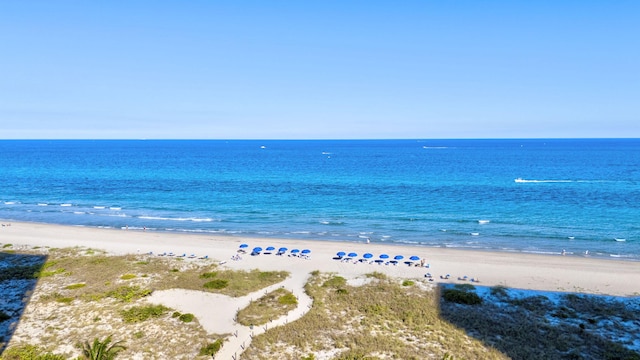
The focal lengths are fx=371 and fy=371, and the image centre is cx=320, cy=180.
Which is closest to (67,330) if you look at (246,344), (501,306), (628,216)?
(246,344)

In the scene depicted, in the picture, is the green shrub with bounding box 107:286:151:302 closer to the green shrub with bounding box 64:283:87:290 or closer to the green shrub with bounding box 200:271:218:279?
the green shrub with bounding box 64:283:87:290

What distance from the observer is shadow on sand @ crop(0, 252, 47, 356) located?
79.1ft

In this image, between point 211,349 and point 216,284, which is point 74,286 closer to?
point 216,284

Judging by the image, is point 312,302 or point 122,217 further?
point 122,217

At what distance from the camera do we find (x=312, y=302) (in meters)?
28.4

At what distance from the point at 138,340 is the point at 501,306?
25.1 m

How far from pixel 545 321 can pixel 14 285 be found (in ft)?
134

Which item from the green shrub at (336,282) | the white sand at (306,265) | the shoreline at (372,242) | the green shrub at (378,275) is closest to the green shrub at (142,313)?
the white sand at (306,265)

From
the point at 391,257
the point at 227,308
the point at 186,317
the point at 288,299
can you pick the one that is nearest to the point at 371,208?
the point at 391,257

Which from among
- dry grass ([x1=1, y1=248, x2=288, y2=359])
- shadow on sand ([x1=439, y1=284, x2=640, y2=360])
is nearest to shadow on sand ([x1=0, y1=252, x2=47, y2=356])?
dry grass ([x1=1, y1=248, x2=288, y2=359])

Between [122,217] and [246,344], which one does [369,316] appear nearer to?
[246,344]

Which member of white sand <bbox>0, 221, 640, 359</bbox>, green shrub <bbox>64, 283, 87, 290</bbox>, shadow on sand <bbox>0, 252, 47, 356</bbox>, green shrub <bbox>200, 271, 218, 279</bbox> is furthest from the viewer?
green shrub <bbox>200, 271, 218, 279</bbox>

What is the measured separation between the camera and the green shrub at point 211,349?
21.4 m

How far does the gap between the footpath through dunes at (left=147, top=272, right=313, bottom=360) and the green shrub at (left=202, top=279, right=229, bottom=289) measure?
3.55ft
